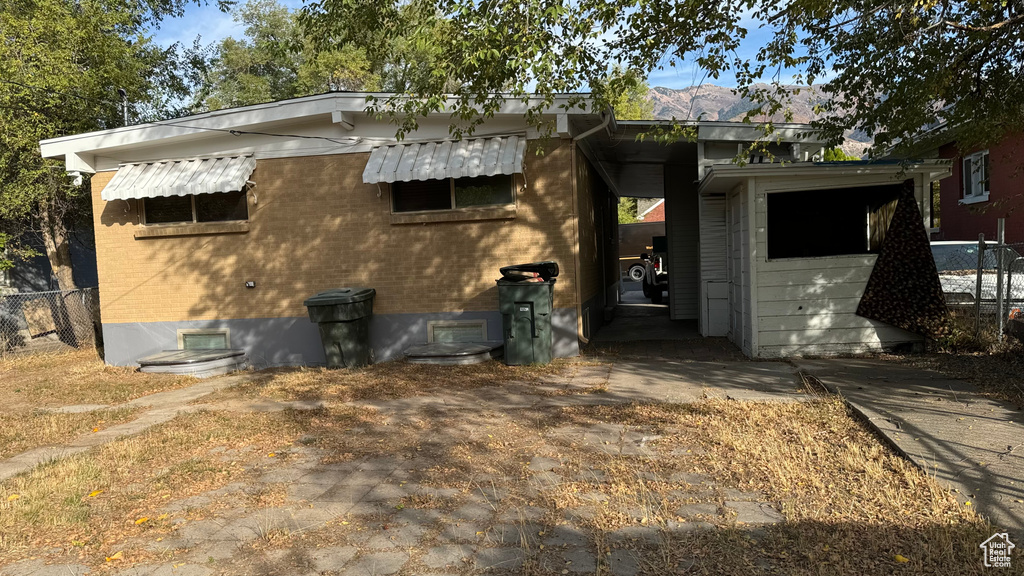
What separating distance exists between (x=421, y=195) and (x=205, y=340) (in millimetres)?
4256

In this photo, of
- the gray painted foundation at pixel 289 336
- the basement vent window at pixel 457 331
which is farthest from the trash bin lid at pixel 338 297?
the basement vent window at pixel 457 331

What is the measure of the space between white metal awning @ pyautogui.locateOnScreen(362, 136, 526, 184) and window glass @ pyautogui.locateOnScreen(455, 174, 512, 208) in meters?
0.47

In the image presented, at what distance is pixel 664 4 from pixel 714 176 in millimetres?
2336

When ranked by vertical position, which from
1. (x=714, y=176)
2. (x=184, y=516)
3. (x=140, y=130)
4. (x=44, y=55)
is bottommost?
(x=184, y=516)

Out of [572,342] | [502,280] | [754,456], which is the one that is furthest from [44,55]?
[754,456]

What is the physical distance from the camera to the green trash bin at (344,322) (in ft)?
29.4

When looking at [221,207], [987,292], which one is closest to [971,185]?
[987,292]

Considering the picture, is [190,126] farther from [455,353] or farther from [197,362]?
[455,353]

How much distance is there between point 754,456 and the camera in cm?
465

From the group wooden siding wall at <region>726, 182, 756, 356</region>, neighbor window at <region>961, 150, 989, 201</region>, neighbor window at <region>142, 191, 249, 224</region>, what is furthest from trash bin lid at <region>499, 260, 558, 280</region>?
neighbor window at <region>961, 150, 989, 201</region>

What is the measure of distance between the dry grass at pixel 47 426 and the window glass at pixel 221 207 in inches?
144

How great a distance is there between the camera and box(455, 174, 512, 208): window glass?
30.7 ft

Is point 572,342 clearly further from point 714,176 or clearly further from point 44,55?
point 44,55

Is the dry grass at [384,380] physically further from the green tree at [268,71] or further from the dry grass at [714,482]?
the green tree at [268,71]
